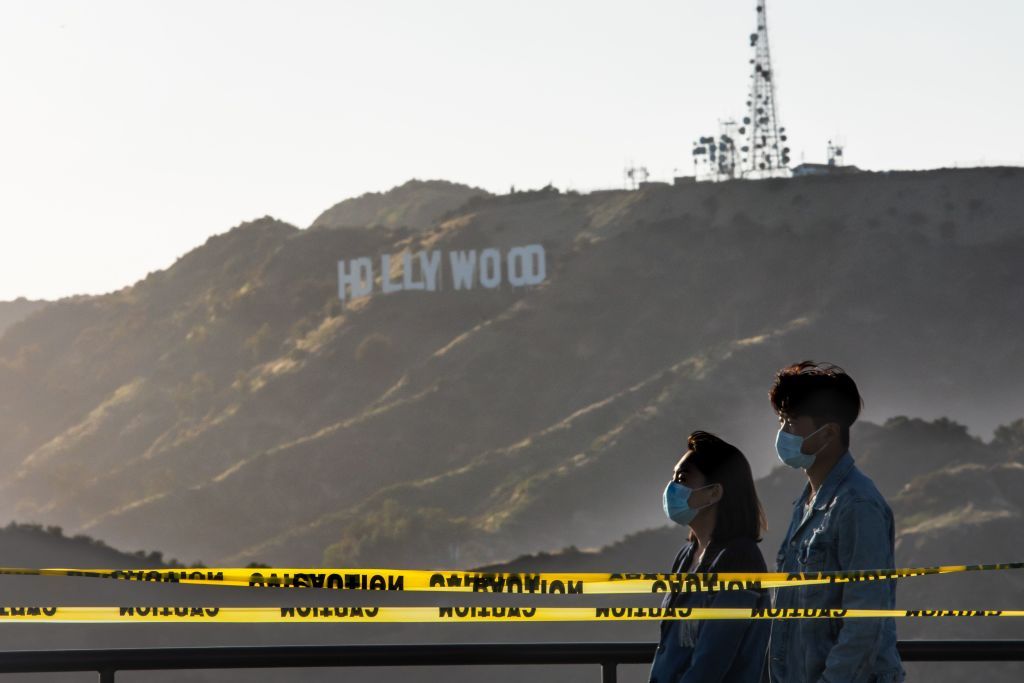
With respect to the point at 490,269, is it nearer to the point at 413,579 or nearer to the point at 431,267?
the point at 431,267

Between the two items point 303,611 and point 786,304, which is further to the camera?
point 786,304

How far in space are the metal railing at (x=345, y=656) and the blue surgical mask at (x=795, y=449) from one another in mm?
722

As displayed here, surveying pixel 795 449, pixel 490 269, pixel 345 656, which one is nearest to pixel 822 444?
pixel 795 449

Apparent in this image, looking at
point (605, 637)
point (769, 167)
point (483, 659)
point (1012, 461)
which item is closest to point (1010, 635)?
point (605, 637)

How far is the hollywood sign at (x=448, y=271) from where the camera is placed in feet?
470

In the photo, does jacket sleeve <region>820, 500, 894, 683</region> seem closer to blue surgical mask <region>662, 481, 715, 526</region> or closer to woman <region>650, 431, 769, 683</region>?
woman <region>650, 431, 769, 683</region>

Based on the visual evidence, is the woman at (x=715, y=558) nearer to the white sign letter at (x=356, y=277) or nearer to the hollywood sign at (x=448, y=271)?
the hollywood sign at (x=448, y=271)

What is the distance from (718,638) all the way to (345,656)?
1293 millimetres

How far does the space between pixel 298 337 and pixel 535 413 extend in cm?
3906

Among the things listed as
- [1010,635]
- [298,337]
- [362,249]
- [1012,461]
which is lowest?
[1010,635]

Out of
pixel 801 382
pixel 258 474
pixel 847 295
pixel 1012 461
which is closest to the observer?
pixel 801 382

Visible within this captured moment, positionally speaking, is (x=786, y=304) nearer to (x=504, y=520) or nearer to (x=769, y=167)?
(x=769, y=167)

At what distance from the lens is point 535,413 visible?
12650 cm

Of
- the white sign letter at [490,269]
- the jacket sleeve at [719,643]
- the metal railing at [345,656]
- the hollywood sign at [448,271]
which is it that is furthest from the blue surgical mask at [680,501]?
the white sign letter at [490,269]
